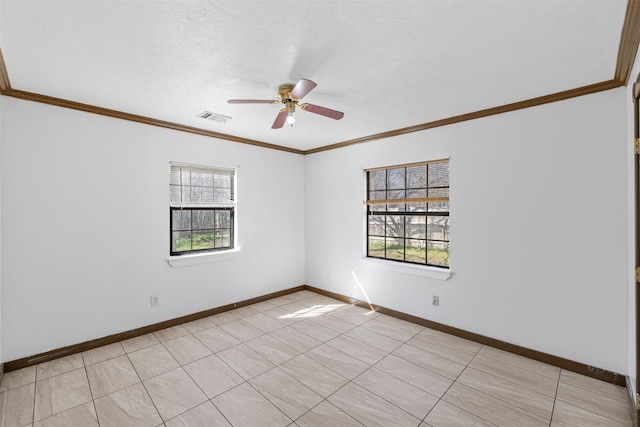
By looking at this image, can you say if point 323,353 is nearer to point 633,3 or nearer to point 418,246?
point 418,246

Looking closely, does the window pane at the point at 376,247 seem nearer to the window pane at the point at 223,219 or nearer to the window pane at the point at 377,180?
the window pane at the point at 377,180

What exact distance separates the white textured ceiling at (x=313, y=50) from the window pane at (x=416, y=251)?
1.70m

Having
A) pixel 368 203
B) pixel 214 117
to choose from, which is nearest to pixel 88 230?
pixel 214 117

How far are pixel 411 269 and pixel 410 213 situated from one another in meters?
0.73

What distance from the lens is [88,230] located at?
296 centimetres

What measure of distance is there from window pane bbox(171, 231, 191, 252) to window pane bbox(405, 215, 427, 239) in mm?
2891

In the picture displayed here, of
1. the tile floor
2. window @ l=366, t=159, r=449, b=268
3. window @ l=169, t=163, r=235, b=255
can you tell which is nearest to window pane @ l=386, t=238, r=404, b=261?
window @ l=366, t=159, r=449, b=268

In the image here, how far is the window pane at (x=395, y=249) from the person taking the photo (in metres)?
A: 3.98

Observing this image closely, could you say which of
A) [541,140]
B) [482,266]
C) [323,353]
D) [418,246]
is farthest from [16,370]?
[541,140]

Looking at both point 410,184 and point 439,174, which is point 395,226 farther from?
point 439,174

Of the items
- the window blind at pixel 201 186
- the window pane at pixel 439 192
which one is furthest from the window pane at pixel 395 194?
the window blind at pixel 201 186

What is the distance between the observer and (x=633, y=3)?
147 centimetres

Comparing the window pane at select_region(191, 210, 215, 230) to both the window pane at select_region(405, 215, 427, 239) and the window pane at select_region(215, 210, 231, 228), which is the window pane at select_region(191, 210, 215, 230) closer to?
the window pane at select_region(215, 210, 231, 228)

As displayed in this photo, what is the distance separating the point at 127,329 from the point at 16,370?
0.86m
